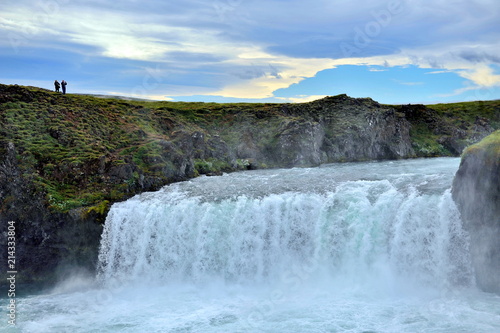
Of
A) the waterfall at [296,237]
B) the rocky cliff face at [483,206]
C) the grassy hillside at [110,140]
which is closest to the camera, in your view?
the rocky cliff face at [483,206]

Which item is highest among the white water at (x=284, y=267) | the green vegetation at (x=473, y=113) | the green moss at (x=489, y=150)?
the green vegetation at (x=473, y=113)

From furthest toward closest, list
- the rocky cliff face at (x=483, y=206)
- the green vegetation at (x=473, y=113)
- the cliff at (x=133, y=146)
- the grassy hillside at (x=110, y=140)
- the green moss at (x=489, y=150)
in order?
the green vegetation at (x=473, y=113) → the grassy hillside at (x=110, y=140) → the cliff at (x=133, y=146) → the green moss at (x=489, y=150) → the rocky cliff face at (x=483, y=206)

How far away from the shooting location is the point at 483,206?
25.1m

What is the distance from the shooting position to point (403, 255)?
87.7 ft

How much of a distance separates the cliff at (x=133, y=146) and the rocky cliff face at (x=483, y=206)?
26.4 meters

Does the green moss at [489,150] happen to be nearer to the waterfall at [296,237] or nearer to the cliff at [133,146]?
the waterfall at [296,237]

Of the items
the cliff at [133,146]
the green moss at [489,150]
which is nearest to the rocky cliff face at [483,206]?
the green moss at [489,150]

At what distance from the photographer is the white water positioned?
75.7ft

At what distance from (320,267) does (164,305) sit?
10.7m

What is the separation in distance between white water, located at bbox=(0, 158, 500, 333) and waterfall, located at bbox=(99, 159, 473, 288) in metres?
0.07

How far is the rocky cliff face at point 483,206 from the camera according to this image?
24625 mm

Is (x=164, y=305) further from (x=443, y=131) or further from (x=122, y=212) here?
(x=443, y=131)

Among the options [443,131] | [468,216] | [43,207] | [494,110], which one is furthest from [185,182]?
[494,110]

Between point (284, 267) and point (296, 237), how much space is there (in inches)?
88.2
